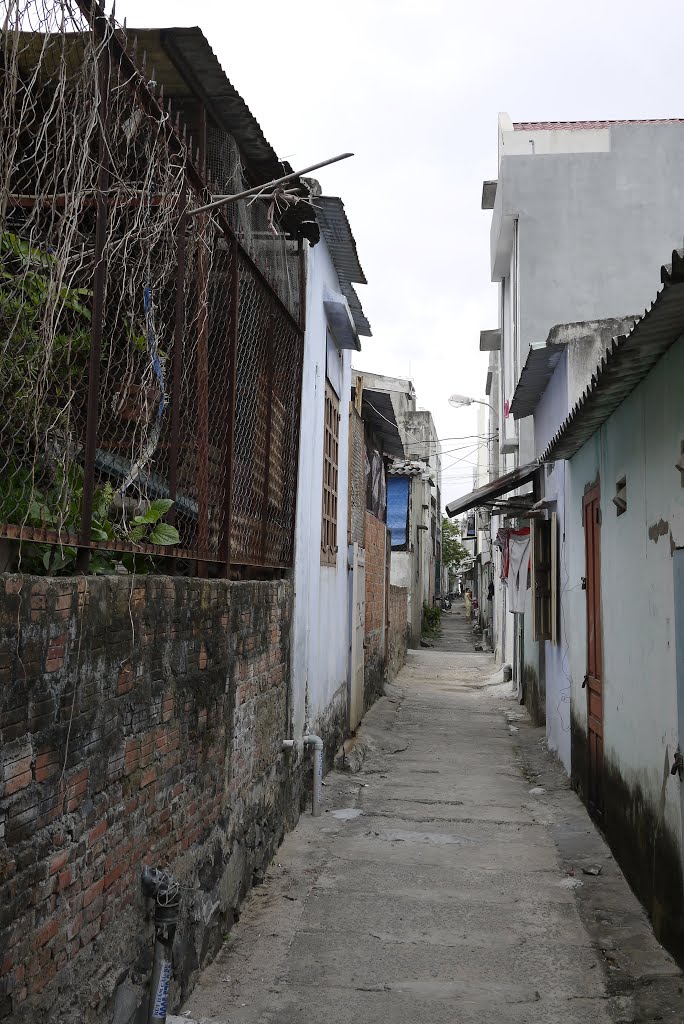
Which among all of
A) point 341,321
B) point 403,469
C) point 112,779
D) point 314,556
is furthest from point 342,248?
point 403,469

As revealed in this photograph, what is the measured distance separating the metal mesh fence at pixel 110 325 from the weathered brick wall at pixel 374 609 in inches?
336

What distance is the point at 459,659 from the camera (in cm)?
2623

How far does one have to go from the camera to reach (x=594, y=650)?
8023mm

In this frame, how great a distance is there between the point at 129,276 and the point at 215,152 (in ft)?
6.37

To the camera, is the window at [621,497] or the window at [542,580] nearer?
the window at [621,497]

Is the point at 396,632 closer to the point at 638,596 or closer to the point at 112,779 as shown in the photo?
the point at 638,596

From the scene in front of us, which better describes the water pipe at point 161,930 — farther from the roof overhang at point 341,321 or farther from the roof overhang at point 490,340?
the roof overhang at point 490,340

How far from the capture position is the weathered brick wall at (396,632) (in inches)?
754

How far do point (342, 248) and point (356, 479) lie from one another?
15.5 feet

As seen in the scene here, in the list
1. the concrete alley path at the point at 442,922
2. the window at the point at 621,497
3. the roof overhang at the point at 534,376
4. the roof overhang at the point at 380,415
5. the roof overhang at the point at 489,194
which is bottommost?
the concrete alley path at the point at 442,922

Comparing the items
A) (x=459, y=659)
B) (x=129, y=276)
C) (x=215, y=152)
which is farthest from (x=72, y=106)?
(x=459, y=659)

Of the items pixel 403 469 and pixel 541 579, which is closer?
pixel 541 579

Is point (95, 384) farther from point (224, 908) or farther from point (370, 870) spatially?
point (370, 870)

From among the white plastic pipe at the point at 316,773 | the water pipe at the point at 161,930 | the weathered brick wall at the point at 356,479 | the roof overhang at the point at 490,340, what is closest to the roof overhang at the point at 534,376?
the weathered brick wall at the point at 356,479
